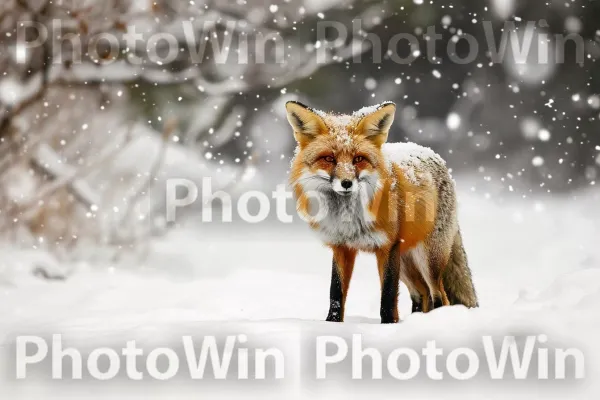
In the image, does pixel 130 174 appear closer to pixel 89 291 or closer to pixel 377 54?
pixel 89 291

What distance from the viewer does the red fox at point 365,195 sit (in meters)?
2.96

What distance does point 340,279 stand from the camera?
3197 mm

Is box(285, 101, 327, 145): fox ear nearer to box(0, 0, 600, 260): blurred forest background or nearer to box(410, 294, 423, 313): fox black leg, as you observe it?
box(410, 294, 423, 313): fox black leg

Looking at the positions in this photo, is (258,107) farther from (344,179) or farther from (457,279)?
(344,179)

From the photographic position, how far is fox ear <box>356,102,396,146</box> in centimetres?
304

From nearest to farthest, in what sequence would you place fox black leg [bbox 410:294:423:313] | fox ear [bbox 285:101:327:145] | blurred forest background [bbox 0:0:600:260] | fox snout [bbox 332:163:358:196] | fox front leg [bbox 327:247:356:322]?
fox snout [bbox 332:163:358:196]
fox ear [bbox 285:101:327:145]
fox front leg [bbox 327:247:356:322]
fox black leg [bbox 410:294:423:313]
blurred forest background [bbox 0:0:600:260]

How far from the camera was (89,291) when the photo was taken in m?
5.00

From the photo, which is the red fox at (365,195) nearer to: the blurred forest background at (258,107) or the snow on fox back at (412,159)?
the snow on fox back at (412,159)

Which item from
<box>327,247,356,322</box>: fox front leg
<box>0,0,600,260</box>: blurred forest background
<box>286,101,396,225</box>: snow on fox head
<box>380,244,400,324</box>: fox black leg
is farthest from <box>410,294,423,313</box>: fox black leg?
<box>0,0,600,260</box>: blurred forest background

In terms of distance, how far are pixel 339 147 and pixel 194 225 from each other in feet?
9.15

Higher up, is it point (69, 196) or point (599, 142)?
point (599, 142)

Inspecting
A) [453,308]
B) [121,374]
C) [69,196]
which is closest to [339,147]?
[453,308]

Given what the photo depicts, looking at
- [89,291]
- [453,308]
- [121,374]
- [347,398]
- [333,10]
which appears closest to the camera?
[347,398]

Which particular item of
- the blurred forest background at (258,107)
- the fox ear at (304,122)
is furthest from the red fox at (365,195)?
the blurred forest background at (258,107)
